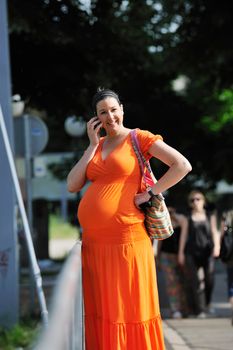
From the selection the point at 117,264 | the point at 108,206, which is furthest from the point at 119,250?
the point at 108,206

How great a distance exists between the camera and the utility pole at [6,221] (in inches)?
384

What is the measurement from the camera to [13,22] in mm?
14031

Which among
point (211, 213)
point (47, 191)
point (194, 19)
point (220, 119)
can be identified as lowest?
point (211, 213)

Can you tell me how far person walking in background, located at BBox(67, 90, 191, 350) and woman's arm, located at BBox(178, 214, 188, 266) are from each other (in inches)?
301

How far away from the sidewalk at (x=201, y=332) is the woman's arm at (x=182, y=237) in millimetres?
843

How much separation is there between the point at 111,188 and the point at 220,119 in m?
26.0

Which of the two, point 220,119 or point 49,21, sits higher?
point 220,119

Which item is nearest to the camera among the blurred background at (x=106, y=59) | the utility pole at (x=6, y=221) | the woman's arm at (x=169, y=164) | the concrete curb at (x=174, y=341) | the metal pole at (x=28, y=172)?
the woman's arm at (x=169, y=164)

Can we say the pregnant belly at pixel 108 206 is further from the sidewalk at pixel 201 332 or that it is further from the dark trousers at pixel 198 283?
the dark trousers at pixel 198 283

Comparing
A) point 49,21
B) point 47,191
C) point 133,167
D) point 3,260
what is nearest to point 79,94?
point 49,21

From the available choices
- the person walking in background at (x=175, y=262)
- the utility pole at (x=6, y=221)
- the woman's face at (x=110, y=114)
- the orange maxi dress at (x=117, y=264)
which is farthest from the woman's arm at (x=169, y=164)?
the person walking in background at (x=175, y=262)

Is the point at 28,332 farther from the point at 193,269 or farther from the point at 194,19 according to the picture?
the point at 194,19

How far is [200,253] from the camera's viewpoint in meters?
13.4

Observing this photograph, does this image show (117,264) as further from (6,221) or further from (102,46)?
(102,46)
